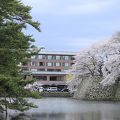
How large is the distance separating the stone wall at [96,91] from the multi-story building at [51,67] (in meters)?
Answer: 45.6

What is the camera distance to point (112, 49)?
5666 cm

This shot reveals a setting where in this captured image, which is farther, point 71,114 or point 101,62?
point 101,62

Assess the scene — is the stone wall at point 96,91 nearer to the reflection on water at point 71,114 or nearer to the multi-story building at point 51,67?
the reflection on water at point 71,114

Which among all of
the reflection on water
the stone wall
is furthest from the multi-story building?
the reflection on water

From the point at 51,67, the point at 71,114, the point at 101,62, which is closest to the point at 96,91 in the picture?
the point at 101,62

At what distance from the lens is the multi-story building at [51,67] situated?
111 m

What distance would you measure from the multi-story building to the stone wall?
45601 millimetres

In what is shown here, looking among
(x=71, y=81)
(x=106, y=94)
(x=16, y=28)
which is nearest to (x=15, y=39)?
(x=16, y=28)

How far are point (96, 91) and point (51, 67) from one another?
53.7m

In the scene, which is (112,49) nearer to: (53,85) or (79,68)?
(79,68)

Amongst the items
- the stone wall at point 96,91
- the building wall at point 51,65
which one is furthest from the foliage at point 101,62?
the building wall at point 51,65

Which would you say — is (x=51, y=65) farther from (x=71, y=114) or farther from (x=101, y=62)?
(x=71, y=114)

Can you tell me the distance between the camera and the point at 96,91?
61.5 meters

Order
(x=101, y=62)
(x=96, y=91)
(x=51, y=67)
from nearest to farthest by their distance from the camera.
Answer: (x=96, y=91) → (x=101, y=62) → (x=51, y=67)
